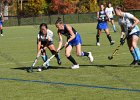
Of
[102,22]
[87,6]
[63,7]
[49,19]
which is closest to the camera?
[102,22]

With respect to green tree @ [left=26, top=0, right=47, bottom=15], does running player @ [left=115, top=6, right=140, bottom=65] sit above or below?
above

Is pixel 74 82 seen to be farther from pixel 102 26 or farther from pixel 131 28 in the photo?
pixel 102 26

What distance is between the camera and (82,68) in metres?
14.5

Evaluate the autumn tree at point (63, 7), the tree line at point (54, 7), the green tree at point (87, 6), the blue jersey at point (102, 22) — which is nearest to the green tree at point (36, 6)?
the tree line at point (54, 7)

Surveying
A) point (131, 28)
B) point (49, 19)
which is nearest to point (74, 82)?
point (131, 28)

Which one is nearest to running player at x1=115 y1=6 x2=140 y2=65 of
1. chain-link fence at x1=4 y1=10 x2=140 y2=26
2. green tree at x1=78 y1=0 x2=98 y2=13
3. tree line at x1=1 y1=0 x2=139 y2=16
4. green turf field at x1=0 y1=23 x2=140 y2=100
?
green turf field at x1=0 y1=23 x2=140 y2=100

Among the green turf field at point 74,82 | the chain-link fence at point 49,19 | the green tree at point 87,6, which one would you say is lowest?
the chain-link fence at point 49,19

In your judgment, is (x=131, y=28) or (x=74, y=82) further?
(x=131, y=28)

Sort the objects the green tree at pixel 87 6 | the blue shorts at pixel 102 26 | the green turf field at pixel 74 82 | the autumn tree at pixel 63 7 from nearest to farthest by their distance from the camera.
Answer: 1. the green turf field at pixel 74 82
2. the blue shorts at pixel 102 26
3. the autumn tree at pixel 63 7
4. the green tree at pixel 87 6

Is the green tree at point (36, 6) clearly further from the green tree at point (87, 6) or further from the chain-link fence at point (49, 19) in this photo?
the chain-link fence at point (49, 19)

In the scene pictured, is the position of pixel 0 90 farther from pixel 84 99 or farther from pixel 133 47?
pixel 133 47

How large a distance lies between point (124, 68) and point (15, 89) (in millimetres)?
4432

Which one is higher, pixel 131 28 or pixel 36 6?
pixel 131 28

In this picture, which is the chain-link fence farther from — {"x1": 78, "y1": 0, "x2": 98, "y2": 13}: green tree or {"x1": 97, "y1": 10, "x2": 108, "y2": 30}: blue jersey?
{"x1": 97, "y1": 10, "x2": 108, "y2": 30}: blue jersey
